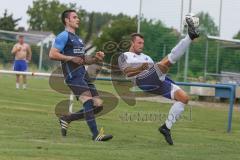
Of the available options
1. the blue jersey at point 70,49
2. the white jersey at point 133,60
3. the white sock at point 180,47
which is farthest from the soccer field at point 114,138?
the white sock at point 180,47

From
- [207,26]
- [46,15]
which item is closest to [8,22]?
[46,15]

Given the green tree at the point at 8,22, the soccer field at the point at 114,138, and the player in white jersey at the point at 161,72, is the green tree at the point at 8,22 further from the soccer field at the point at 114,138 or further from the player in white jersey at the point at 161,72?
the player in white jersey at the point at 161,72

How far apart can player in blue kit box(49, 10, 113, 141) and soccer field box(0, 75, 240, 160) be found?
42 cm

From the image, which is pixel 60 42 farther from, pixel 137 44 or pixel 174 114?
pixel 174 114

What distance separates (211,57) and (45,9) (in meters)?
70.4

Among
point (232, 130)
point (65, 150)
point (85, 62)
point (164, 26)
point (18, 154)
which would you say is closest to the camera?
point (18, 154)

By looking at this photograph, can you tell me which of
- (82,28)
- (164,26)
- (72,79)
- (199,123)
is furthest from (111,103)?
(82,28)

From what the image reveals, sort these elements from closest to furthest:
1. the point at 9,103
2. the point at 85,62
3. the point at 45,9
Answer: the point at 85,62, the point at 9,103, the point at 45,9

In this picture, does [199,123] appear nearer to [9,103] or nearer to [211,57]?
[9,103]

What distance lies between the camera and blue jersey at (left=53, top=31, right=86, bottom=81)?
10.8 m

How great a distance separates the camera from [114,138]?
1117 centimetres

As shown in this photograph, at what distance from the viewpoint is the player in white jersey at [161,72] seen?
10906mm

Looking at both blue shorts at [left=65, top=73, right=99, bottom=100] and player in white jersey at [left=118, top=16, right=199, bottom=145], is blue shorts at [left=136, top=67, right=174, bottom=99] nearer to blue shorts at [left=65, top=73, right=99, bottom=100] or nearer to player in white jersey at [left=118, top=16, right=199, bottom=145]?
player in white jersey at [left=118, top=16, right=199, bottom=145]

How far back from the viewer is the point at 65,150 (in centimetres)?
912
